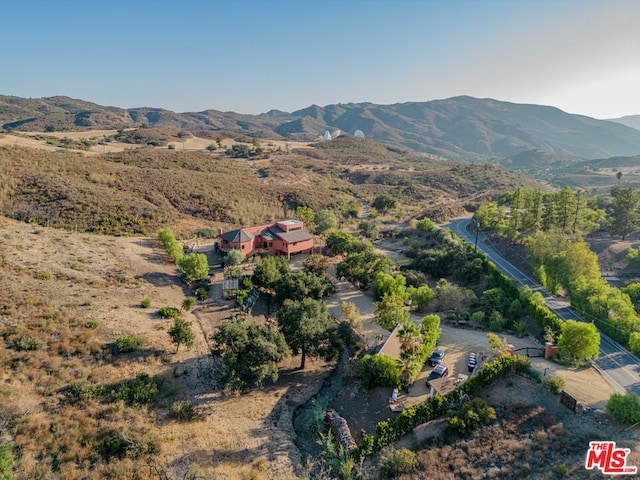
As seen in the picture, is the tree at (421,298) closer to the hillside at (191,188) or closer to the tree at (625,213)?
the hillside at (191,188)

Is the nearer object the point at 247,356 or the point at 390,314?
the point at 247,356

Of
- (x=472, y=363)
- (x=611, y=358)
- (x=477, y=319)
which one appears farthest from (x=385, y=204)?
(x=472, y=363)

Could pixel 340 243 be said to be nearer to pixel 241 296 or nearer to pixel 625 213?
pixel 241 296

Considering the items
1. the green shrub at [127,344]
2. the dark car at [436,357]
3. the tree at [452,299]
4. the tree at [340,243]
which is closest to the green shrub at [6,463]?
the green shrub at [127,344]

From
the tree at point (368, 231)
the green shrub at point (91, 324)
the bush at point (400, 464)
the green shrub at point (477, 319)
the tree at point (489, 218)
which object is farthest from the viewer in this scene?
the tree at point (489, 218)

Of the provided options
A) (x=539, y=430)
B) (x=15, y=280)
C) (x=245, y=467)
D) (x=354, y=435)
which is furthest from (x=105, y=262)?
(x=539, y=430)
